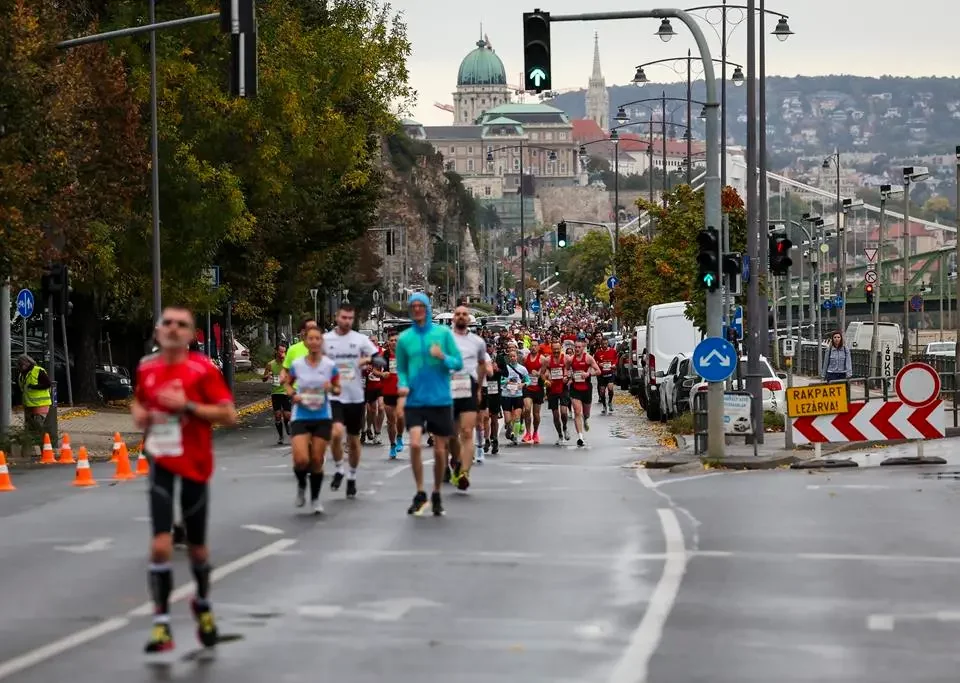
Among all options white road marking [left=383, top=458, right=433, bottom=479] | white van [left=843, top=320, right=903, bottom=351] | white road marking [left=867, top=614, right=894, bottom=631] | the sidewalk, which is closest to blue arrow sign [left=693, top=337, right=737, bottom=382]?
white road marking [left=383, top=458, right=433, bottom=479]

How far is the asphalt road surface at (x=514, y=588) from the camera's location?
31.6 feet

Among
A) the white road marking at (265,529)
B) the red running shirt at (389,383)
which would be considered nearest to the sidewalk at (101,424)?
the red running shirt at (389,383)

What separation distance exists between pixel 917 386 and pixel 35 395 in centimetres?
1360

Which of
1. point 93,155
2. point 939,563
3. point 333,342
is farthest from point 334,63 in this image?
point 939,563

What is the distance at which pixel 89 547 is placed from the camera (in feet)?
49.8

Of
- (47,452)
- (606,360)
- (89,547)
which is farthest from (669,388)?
(89,547)

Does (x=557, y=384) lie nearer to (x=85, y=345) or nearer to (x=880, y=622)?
(x=85, y=345)

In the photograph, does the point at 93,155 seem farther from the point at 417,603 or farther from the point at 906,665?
the point at 906,665

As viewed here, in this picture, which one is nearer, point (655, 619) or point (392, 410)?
point (655, 619)

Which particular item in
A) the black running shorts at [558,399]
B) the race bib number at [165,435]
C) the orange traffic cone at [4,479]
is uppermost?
the race bib number at [165,435]

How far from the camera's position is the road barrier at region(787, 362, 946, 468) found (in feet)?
87.4

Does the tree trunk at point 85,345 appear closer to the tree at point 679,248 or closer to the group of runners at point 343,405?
the group of runners at point 343,405

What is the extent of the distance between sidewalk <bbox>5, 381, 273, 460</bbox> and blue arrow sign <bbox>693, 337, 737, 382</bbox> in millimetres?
10583

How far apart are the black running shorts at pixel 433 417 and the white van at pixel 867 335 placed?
53.3 m
